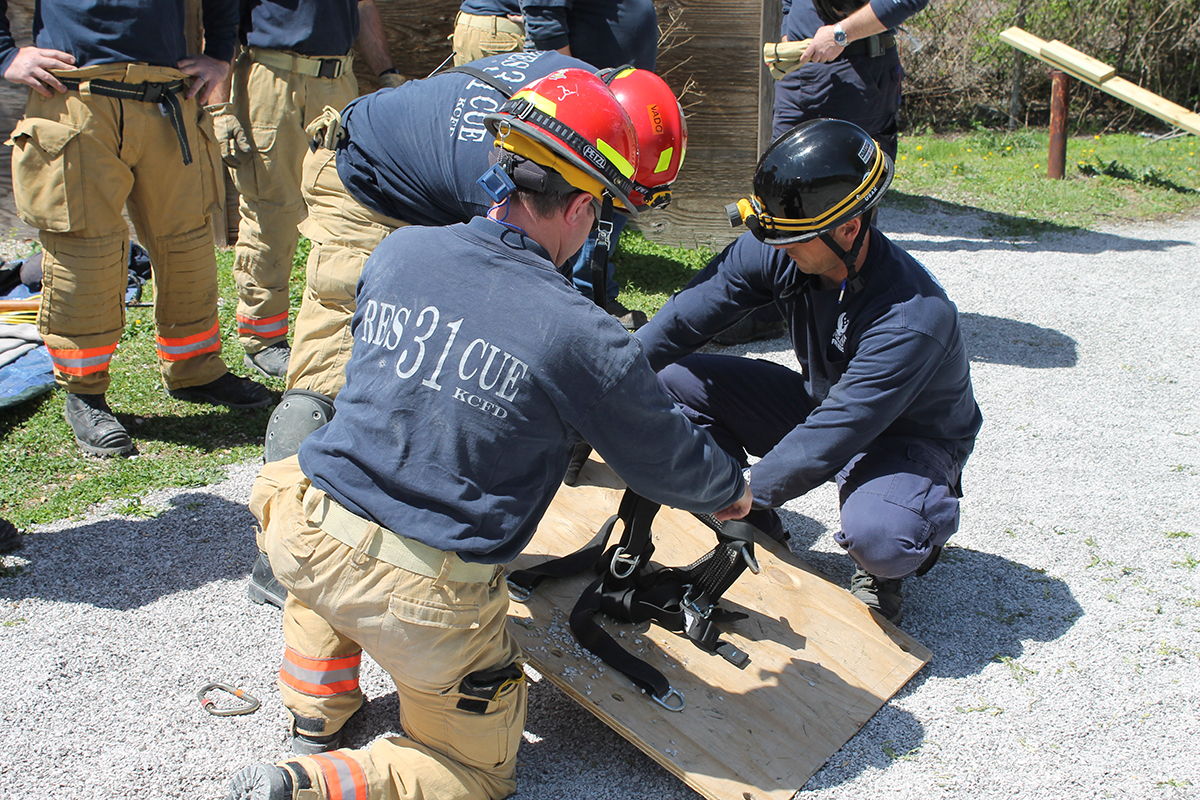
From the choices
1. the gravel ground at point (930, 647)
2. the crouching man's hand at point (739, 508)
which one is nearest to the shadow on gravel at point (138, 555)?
the gravel ground at point (930, 647)

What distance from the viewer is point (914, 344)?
9.00 feet

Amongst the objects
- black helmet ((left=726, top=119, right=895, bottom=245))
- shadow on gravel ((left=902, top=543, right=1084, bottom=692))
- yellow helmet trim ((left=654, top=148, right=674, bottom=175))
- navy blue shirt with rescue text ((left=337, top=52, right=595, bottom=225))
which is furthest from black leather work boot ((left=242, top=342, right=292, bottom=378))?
shadow on gravel ((left=902, top=543, right=1084, bottom=692))

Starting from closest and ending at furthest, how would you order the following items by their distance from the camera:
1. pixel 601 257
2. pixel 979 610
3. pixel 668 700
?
pixel 668 700 < pixel 979 610 < pixel 601 257

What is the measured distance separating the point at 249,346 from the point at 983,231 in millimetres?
5797

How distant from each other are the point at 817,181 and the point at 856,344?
1.70 ft

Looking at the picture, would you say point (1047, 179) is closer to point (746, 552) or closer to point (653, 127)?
point (653, 127)

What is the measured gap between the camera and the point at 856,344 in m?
2.89

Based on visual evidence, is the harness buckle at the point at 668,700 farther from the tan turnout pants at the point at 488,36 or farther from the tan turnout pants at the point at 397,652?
the tan turnout pants at the point at 488,36

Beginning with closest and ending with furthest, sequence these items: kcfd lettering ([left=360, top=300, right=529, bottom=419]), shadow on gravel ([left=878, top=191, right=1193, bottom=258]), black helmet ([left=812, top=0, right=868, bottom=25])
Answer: kcfd lettering ([left=360, top=300, right=529, bottom=419]) < black helmet ([left=812, top=0, right=868, bottom=25]) < shadow on gravel ([left=878, top=191, right=1193, bottom=258])

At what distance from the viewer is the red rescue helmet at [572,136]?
2.04 metres

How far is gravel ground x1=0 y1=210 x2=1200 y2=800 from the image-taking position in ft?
8.19

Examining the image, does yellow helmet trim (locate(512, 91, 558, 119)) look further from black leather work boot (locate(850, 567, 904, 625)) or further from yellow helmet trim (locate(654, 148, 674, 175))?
black leather work boot (locate(850, 567, 904, 625))

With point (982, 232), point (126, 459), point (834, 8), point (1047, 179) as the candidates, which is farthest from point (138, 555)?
point (1047, 179)

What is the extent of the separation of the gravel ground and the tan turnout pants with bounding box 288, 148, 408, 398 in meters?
0.75
